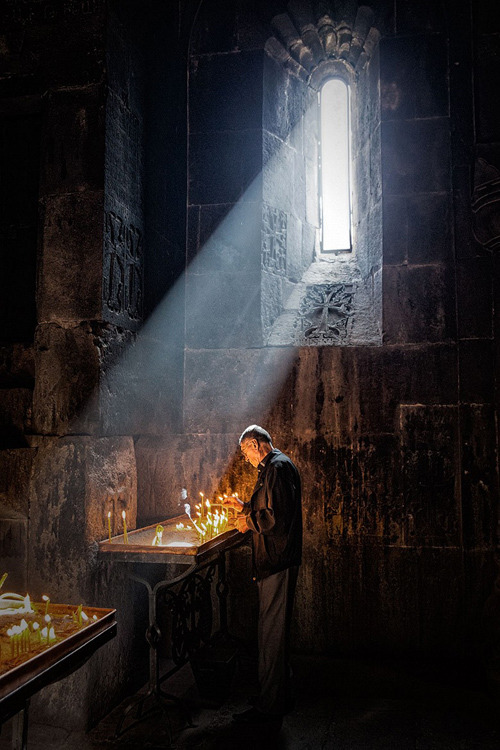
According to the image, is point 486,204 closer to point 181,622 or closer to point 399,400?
point 399,400

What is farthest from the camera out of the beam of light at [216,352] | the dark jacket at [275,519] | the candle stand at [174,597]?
the beam of light at [216,352]

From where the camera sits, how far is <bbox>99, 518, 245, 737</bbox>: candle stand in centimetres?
391

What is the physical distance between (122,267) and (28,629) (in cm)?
308

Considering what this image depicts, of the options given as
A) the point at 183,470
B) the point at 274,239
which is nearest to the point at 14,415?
the point at 183,470

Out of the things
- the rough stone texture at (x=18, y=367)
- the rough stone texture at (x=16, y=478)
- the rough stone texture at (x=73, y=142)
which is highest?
the rough stone texture at (x=73, y=142)

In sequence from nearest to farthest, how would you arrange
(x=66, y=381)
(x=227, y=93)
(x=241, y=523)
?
(x=241, y=523), (x=66, y=381), (x=227, y=93)

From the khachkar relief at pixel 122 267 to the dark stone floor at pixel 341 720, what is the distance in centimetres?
314

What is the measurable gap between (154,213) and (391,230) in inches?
89.9

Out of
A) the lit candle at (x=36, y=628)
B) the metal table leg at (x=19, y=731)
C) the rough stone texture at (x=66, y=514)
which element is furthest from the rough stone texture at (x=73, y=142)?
the metal table leg at (x=19, y=731)

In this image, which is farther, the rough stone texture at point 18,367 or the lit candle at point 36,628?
the rough stone texture at point 18,367

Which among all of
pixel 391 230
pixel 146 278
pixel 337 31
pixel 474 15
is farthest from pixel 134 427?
pixel 474 15

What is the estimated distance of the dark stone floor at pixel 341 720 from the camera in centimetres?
375

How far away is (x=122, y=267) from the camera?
4926 millimetres

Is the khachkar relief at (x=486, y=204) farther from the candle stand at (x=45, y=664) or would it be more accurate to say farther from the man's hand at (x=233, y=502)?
the candle stand at (x=45, y=664)
